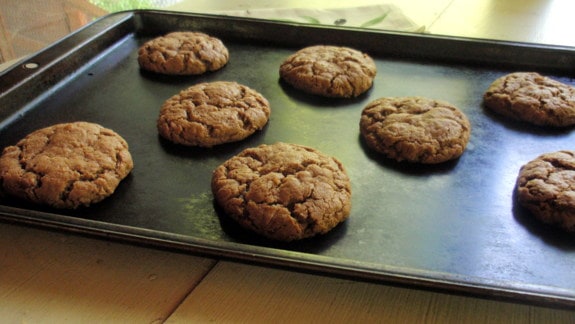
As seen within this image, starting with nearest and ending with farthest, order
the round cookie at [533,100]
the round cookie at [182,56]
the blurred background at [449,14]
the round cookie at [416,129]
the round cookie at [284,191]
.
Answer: the round cookie at [284,191] < the round cookie at [416,129] < the round cookie at [533,100] < the round cookie at [182,56] < the blurred background at [449,14]

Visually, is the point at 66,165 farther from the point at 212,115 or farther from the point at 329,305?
the point at 329,305

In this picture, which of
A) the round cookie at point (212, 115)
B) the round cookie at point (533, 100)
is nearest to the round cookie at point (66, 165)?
the round cookie at point (212, 115)

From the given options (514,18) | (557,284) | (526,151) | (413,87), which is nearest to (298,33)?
(413,87)

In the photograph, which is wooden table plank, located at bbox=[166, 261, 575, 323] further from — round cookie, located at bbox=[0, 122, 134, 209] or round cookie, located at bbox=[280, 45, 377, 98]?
round cookie, located at bbox=[280, 45, 377, 98]

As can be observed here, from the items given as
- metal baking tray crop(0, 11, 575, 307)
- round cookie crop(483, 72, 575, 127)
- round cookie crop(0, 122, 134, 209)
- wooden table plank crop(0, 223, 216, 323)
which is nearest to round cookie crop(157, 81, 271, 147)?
metal baking tray crop(0, 11, 575, 307)

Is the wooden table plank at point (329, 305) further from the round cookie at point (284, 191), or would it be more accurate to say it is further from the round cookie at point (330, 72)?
the round cookie at point (330, 72)

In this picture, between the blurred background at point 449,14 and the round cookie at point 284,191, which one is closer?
the round cookie at point 284,191

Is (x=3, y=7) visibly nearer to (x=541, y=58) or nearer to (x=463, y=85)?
(x=463, y=85)

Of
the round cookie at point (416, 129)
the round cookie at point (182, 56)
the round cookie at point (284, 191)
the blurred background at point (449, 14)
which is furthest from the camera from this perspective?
the blurred background at point (449, 14)
